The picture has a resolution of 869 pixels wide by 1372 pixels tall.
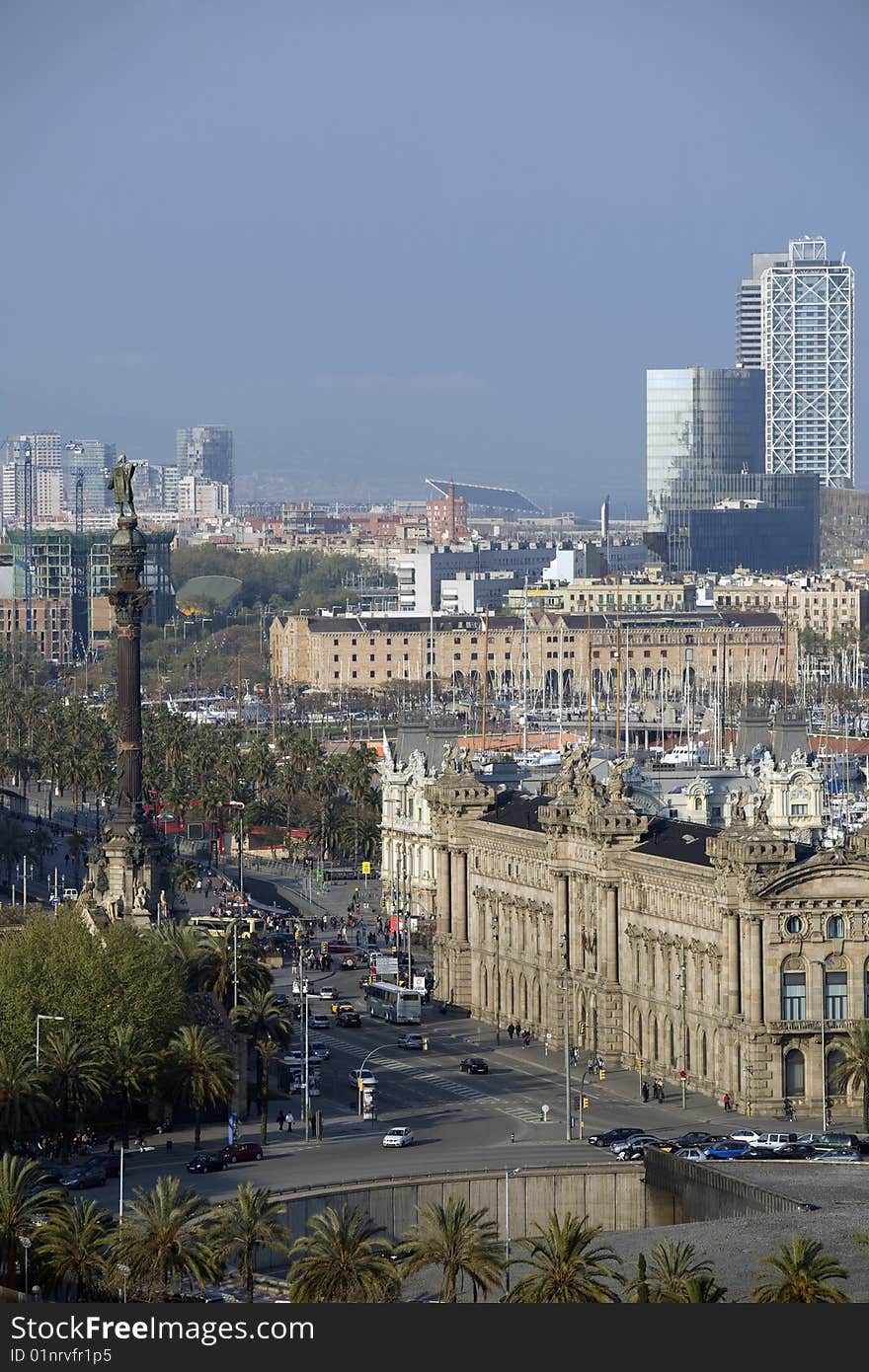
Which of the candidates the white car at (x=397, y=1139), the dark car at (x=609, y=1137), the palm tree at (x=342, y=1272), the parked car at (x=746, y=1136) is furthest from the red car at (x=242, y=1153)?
the palm tree at (x=342, y=1272)

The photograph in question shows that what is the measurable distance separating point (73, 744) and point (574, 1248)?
130209 millimetres

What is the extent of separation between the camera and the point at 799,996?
9762 centimetres

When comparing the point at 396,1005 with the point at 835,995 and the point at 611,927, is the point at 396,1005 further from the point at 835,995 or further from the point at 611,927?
the point at 835,995

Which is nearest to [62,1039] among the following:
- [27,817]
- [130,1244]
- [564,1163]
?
[564,1163]

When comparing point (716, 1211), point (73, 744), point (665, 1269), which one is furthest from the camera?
point (73, 744)

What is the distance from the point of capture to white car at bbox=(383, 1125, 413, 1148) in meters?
91.5

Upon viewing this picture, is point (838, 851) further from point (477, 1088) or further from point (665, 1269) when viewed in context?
point (665, 1269)

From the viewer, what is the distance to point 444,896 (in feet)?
404

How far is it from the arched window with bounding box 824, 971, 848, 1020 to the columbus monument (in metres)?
27.0

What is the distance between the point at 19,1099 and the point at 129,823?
122ft

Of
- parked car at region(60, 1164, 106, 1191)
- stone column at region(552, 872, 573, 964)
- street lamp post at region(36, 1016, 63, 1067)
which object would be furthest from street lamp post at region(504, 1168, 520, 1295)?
stone column at region(552, 872, 573, 964)

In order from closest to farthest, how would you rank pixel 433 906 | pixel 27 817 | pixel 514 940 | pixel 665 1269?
pixel 665 1269 < pixel 514 940 < pixel 433 906 < pixel 27 817

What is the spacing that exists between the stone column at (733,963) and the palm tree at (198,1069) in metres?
14.9

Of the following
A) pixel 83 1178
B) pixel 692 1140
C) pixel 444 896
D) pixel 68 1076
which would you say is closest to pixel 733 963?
pixel 692 1140
